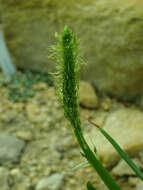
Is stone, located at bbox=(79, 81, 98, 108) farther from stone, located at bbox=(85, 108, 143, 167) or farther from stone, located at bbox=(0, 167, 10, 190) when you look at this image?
stone, located at bbox=(0, 167, 10, 190)

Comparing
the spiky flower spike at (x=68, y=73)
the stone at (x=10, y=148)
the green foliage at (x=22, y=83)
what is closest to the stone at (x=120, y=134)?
the stone at (x=10, y=148)

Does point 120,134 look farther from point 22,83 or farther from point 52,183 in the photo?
point 22,83

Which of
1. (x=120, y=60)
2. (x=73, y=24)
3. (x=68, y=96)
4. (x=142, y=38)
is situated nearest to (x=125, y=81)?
(x=120, y=60)

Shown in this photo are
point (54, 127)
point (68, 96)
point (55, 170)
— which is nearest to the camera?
point (68, 96)

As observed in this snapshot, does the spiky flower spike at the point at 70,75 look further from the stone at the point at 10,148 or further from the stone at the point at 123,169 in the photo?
the stone at the point at 10,148

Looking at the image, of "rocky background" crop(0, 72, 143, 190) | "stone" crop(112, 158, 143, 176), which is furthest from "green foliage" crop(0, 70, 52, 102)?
"stone" crop(112, 158, 143, 176)

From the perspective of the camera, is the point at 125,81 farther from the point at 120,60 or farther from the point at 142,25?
the point at 142,25
